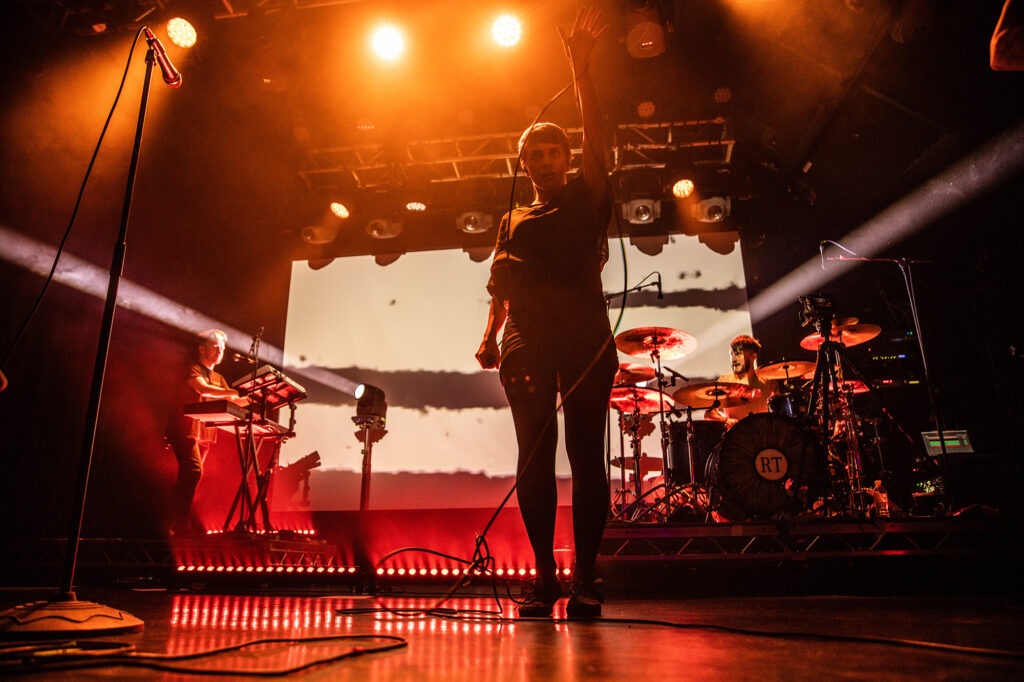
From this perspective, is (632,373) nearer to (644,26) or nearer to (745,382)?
(745,382)

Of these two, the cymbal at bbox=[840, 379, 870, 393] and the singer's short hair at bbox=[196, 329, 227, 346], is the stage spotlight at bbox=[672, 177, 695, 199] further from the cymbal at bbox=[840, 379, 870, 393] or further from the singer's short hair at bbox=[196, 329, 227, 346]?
the singer's short hair at bbox=[196, 329, 227, 346]

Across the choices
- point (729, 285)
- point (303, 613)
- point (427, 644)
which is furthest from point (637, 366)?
point (427, 644)

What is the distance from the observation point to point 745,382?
5188mm

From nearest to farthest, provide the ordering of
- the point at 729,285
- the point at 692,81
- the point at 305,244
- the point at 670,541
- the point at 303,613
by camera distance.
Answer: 1. the point at 303,613
2. the point at 670,541
3. the point at 692,81
4. the point at 729,285
5. the point at 305,244

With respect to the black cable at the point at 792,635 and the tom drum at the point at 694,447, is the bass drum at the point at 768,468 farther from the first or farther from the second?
the black cable at the point at 792,635

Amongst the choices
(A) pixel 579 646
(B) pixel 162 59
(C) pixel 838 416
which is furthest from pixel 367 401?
(A) pixel 579 646

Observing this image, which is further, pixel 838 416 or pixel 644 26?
pixel 644 26

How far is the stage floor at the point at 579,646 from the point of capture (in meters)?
0.97

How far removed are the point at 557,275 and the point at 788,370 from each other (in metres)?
3.57

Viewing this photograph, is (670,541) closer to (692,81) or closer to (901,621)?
(901,621)

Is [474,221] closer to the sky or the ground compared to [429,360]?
closer to the sky

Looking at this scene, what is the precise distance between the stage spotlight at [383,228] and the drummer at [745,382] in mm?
4533

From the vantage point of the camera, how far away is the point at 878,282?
6383 millimetres

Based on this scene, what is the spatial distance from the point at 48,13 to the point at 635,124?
570cm
